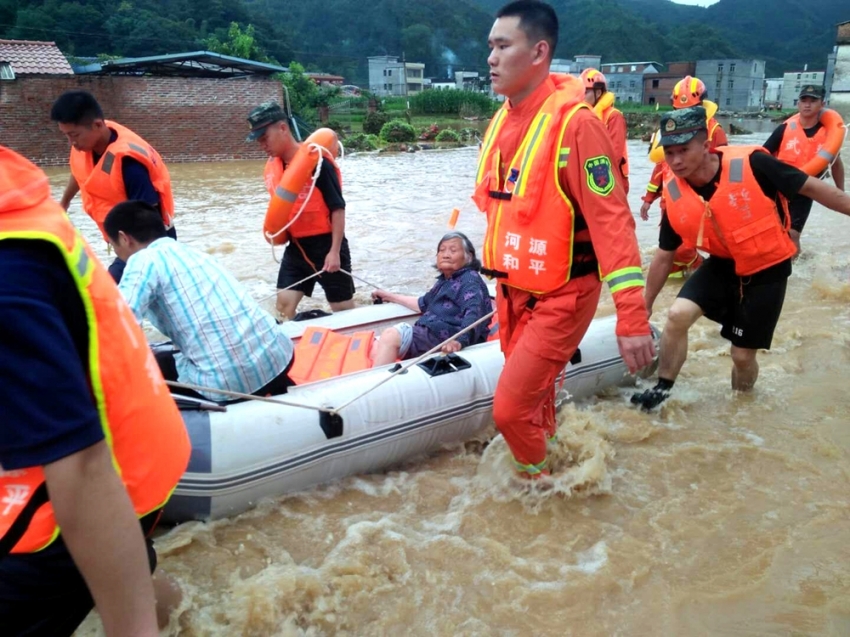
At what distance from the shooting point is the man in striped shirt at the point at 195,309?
250cm

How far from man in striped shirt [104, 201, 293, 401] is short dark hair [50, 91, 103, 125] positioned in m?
1.50

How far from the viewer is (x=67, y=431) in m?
0.89

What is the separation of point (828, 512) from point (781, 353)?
2005 millimetres

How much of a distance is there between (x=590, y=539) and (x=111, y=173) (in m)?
3.33

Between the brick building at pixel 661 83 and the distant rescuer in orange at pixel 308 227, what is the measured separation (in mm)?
71115

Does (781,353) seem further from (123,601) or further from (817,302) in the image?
(123,601)

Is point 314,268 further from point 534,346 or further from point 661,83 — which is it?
point 661,83

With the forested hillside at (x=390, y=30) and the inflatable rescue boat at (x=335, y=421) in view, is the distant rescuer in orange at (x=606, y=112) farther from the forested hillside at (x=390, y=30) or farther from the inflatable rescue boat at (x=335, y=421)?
the forested hillside at (x=390, y=30)

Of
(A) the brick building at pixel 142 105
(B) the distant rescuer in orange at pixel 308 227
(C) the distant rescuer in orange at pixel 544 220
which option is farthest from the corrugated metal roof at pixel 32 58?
(C) the distant rescuer in orange at pixel 544 220

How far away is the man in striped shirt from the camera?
2496 mm

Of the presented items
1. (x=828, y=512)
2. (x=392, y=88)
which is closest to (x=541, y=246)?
(x=828, y=512)

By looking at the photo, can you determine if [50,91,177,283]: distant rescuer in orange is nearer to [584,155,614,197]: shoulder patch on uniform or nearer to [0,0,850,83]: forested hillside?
[584,155,614,197]: shoulder patch on uniform

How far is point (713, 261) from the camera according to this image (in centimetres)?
360

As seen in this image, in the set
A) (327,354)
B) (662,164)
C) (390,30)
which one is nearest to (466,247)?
(327,354)
